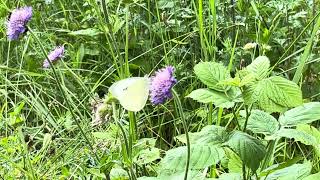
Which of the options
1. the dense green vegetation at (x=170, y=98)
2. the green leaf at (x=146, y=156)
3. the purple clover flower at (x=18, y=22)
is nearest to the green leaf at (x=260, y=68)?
the dense green vegetation at (x=170, y=98)

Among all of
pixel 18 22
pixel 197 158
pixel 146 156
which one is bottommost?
pixel 146 156

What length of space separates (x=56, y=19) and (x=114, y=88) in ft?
4.78

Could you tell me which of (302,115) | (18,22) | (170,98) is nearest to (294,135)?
(302,115)

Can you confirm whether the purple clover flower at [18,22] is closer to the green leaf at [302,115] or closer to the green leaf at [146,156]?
the green leaf at [146,156]

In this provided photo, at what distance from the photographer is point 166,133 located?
165 centimetres

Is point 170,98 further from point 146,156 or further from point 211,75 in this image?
point 146,156

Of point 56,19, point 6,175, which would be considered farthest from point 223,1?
→ point 6,175

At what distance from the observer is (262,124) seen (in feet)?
2.85

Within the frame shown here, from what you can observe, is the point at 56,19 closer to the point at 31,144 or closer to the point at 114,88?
the point at 31,144

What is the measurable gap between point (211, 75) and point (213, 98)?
4 cm

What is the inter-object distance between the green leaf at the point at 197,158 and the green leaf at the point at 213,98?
0.25ft

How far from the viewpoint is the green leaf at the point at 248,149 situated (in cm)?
78

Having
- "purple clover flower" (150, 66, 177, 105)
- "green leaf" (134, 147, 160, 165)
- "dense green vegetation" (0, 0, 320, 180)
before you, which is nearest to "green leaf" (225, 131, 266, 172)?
"dense green vegetation" (0, 0, 320, 180)

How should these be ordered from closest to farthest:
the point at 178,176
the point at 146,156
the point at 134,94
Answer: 1. the point at 134,94
2. the point at 178,176
3. the point at 146,156
